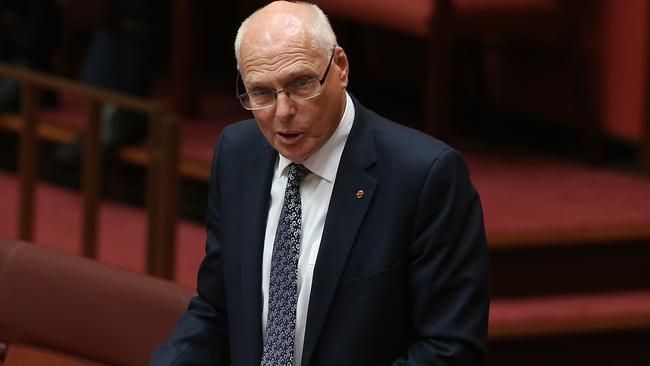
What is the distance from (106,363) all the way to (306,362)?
739 millimetres

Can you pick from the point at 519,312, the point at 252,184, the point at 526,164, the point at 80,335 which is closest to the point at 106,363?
the point at 80,335

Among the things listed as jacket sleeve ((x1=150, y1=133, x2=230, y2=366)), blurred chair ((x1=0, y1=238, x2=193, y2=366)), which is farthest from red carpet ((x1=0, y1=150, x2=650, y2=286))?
jacket sleeve ((x1=150, y1=133, x2=230, y2=366))

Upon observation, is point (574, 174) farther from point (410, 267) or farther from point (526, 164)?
point (410, 267)

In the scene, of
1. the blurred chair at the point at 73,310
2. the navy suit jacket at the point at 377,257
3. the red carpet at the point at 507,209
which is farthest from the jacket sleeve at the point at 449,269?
the red carpet at the point at 507,209

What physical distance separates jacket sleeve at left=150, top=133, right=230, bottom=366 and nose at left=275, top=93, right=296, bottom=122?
9.5 inches

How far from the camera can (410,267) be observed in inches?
80.8

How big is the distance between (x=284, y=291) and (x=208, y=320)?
18 cm

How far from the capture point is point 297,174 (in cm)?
214

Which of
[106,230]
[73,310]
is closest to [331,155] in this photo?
[73,310]

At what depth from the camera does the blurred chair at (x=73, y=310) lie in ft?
8.78

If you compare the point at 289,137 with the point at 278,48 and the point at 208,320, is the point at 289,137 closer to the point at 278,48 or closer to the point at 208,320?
the point at 278,48

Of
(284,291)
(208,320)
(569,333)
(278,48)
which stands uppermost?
(278,48)

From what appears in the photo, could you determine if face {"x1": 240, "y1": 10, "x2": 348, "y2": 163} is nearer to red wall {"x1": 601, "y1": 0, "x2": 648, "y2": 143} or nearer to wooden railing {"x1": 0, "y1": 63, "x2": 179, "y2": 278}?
wooden railing {"x1": 0, "y1": 63, "x2": 179, "y2": 278}

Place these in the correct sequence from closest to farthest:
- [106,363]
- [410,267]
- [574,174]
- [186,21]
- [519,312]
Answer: [410,267]
[106,363]
[519,312]
[574,174]
[186,21]
